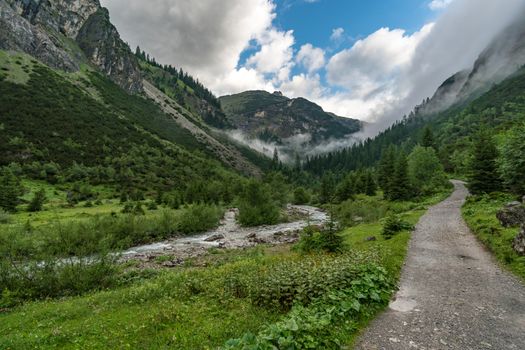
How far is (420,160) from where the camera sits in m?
65.0

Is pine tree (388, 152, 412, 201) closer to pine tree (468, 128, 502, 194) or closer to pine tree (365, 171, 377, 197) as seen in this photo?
pine tree (468, 128, 502, 194)

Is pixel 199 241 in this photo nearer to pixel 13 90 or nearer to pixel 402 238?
pixel 402 238

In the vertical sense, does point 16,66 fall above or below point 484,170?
above

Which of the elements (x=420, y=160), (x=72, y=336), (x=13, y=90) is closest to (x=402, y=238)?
(x=72, y=336)

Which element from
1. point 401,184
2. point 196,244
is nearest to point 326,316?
point 196,244

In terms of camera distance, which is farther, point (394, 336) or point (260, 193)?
point (260, 193)

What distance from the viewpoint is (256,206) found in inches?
2328

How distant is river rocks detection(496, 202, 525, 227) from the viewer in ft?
64.4

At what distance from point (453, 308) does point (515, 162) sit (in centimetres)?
3289

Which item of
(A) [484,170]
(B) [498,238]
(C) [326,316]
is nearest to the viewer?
(C) [326,316]

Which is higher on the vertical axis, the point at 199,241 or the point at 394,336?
the point at 394,336

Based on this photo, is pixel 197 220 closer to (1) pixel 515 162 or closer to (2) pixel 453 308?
(2) pixel 453 308

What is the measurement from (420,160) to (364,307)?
63.6 m

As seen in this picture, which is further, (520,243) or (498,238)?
(498,238)
